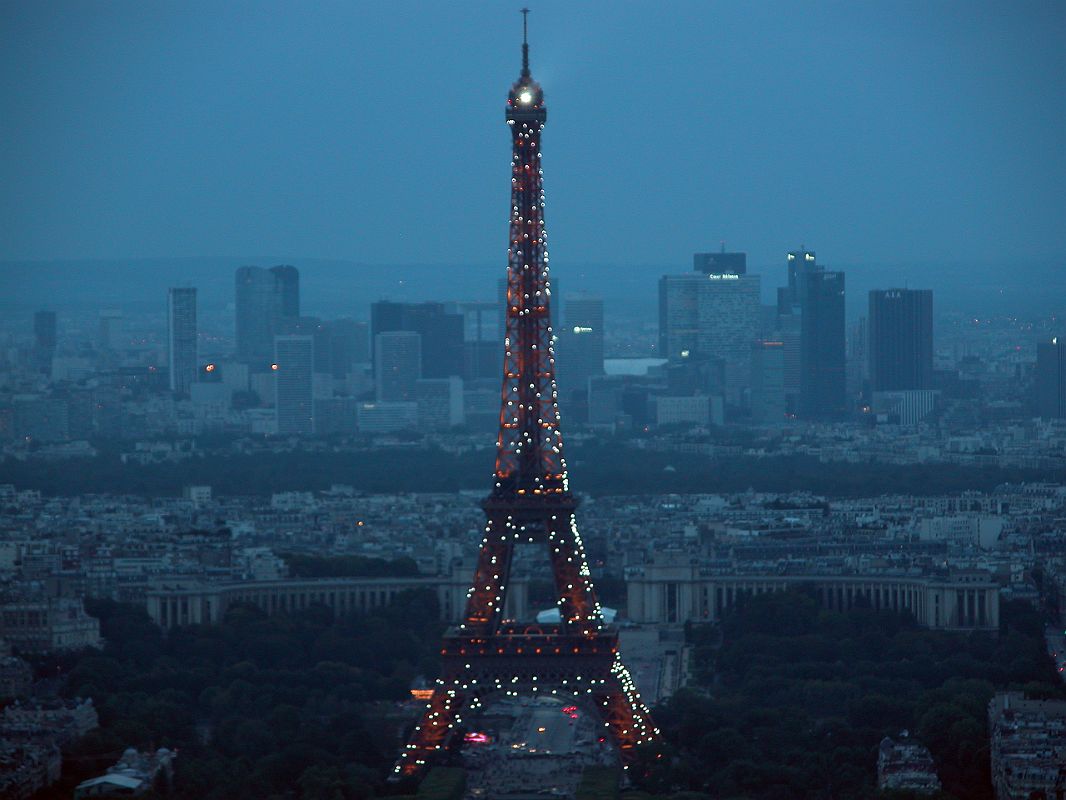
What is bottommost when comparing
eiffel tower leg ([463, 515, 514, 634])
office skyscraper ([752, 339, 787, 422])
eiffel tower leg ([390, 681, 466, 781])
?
eiffel tower leg ([390, 681, 466, 781])

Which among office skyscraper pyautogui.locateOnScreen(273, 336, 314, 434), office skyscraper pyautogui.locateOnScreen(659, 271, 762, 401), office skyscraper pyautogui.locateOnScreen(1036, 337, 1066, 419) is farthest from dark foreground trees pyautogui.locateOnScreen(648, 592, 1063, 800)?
office skyscraper pyautogui.locateOnScreen(659, 271, 762, 401)

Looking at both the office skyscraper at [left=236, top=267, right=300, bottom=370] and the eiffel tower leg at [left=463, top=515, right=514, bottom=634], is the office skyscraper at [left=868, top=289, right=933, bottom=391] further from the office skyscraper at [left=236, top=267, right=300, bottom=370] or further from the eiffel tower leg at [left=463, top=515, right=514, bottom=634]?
the eiffel tower leg at [left=463, top=515, right=514, bottom=634]

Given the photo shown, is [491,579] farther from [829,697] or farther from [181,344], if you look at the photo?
[181,344]

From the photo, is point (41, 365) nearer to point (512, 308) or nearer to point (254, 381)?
point (254, 381)

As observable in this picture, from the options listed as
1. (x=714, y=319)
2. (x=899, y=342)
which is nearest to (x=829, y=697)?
(x=899, y=342)

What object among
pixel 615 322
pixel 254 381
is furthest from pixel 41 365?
pixel 615 322

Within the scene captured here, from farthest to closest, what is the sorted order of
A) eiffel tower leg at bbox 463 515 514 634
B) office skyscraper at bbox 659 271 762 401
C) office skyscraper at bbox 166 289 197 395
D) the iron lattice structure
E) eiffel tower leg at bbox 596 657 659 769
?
office skyscraper at bbox 659 271 762 401 < office skyscraper at bbox 166 289 197 395 < eiffel tower leg at bbox 463 515 514 634 < the iron lattice structure < eiffel tower leg at bbox 596 657 659 769
